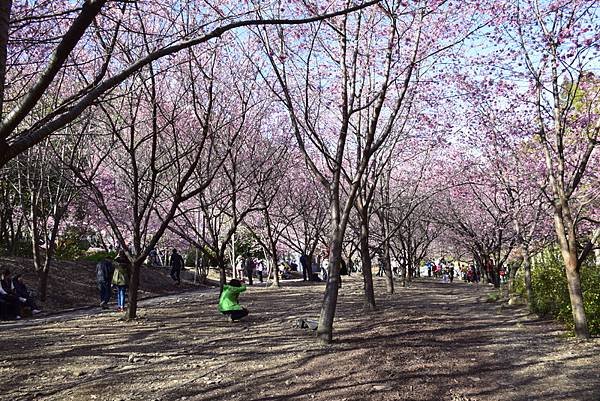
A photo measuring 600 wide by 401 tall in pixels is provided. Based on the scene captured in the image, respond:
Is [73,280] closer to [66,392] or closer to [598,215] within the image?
[66,392]

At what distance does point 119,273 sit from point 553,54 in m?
10.4

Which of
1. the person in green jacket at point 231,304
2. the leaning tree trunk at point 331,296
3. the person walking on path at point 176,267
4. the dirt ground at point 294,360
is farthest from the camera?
the person walking on path at point 176,267

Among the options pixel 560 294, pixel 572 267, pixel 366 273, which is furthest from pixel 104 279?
pixel 572 267

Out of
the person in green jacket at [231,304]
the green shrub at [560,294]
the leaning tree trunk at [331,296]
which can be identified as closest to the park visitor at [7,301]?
the person in green jacket at [231,304]

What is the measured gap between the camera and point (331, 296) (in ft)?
26.9

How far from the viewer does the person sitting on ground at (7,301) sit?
11992 mm

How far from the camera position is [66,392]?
18.9 feet

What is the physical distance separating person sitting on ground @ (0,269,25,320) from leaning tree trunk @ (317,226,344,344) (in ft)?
26.2

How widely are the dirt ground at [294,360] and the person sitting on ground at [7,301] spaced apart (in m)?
1.03

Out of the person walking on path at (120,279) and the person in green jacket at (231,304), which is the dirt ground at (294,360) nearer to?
the person in green jacket at (231,304)

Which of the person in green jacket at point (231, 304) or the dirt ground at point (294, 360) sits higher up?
the person in green jacket at point (231, 304)

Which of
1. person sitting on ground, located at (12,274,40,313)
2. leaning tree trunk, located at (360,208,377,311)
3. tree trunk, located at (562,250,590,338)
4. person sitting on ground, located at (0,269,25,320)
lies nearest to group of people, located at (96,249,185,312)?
person sitting on ground, located at (12,274,40,313)

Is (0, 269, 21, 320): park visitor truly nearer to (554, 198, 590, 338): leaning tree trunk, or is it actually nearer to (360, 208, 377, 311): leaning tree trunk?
(360, 208, 377, 311): leaning tree trunk

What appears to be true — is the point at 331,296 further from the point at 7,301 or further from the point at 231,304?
the point at 7,301
